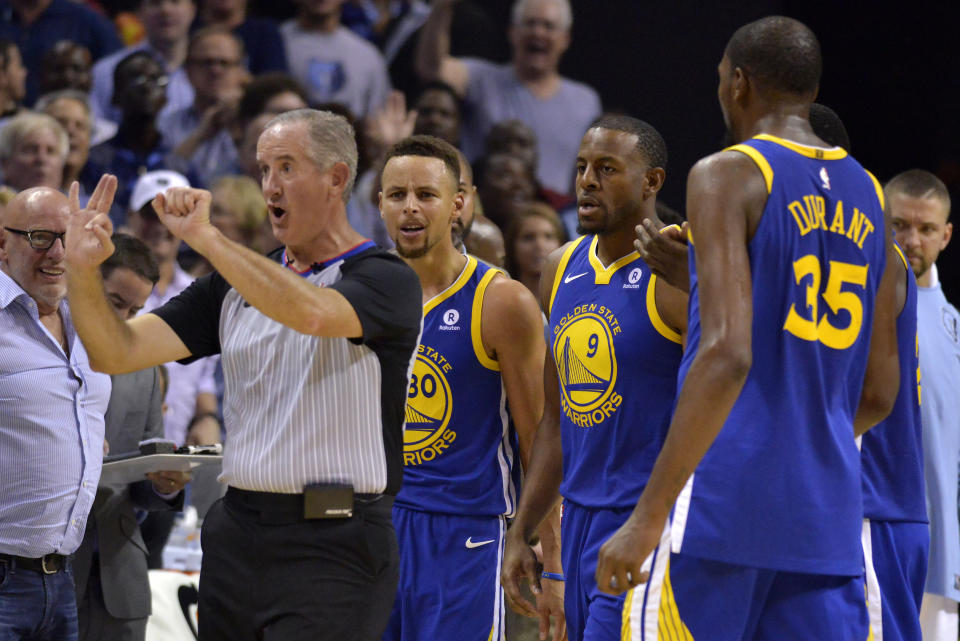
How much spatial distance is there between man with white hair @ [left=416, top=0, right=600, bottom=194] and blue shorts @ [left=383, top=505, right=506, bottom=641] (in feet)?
18.5

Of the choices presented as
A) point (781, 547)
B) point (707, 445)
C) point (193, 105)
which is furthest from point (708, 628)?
point (193, 105)

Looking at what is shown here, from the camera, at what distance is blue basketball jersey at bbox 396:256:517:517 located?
4477 mm

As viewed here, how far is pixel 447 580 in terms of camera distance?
4441 mm

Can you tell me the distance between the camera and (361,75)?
9.63 metres

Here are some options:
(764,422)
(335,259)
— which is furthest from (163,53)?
(764,422)

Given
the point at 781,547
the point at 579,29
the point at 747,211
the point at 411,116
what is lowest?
the point at 781,547

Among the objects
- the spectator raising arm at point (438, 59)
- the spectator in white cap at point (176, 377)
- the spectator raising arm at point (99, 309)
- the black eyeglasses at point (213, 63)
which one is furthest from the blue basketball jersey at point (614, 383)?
the spectator raising arm at point (438, 59)

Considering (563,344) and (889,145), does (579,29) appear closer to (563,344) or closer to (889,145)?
(889,145)

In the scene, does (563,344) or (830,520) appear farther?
(563,344)

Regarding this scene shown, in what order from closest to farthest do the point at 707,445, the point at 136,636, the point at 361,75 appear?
the point at 707,445 → the point at 136,636 → the point at 361,75

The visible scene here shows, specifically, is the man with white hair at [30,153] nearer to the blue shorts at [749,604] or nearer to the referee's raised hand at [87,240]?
the referee's raised hand at [87,240]

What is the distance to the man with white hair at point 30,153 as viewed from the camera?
7418 millimetres

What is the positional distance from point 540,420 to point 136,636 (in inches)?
74.5

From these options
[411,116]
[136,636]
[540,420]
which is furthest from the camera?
[411,116]
